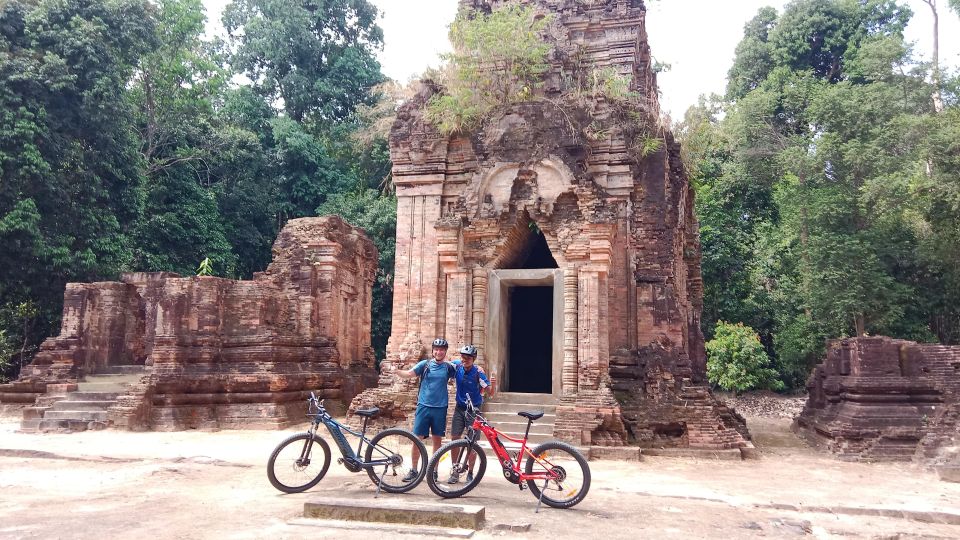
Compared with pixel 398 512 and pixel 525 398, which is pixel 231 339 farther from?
pixel 398 512

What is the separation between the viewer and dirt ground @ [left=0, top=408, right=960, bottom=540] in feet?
18.0

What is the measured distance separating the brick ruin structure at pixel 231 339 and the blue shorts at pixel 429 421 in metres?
7.34

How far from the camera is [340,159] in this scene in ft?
104

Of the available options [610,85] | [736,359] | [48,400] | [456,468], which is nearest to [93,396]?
[48,400]

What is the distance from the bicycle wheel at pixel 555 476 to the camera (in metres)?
6.20

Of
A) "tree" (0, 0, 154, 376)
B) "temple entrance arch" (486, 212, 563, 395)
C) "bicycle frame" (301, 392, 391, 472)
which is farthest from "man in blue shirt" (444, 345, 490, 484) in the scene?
"tree" (0, 0, 154, 376)

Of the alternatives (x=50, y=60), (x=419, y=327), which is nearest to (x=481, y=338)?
(x=419, y=327)

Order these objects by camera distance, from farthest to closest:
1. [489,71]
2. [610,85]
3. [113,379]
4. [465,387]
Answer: [113,379], [489,71], [610,85], [465,387]

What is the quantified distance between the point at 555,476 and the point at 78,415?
11.8 m

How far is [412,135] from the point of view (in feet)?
41.6

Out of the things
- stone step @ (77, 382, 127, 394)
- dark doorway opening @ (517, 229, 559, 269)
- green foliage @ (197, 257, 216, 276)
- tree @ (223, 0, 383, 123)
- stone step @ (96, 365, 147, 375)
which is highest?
tree @ (223, 0, 383, 123)

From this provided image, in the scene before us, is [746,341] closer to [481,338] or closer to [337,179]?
[481,338]

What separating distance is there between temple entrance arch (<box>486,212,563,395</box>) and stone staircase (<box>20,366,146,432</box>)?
318 inches

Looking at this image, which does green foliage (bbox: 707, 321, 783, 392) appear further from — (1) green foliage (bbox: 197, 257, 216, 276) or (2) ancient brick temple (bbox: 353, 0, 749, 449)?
(1) green foliage (bbox: 197, 257, 216, 276)
